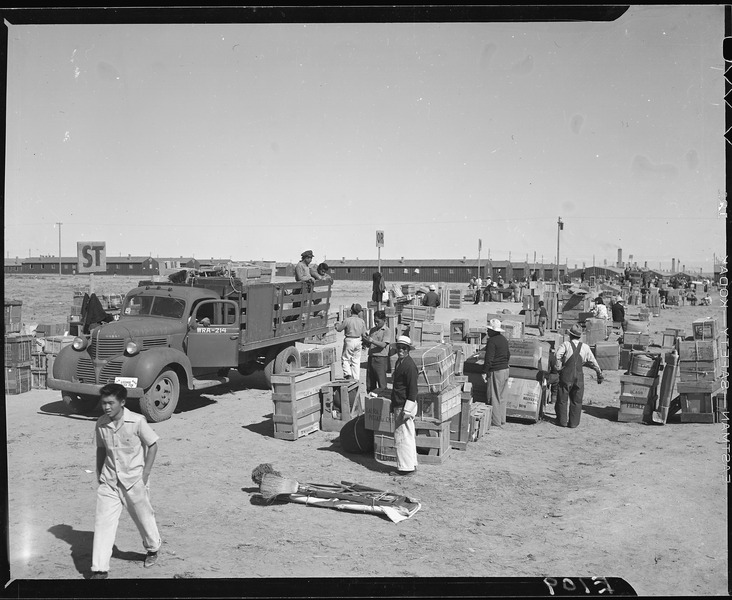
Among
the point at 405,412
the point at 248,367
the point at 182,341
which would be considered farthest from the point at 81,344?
the point at 405,412

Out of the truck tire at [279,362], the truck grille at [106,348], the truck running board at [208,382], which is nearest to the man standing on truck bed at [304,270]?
the truck tire at [279,362]

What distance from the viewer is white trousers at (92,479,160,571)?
5230mm

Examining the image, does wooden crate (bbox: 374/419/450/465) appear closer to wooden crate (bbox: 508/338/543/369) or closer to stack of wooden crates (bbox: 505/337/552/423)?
stack of wooden crates (bbox: 505/337/552/423)

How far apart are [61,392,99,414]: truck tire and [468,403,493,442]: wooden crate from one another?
6529 millimetres

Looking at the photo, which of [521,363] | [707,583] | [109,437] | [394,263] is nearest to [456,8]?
[109,437]

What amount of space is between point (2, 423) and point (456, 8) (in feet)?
17.2

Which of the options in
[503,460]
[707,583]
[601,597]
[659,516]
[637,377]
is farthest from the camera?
[637,377]

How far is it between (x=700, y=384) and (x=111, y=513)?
974 cm

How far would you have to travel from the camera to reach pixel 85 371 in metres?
10.6

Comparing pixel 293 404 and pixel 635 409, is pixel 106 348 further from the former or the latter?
pixel 635 409

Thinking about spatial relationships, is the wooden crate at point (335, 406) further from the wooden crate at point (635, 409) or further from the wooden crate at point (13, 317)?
the wooden crate at point (13, 317)

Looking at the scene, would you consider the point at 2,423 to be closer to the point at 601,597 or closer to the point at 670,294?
the point at 601,597

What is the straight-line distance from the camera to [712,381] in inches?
430

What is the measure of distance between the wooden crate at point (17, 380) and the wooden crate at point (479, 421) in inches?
358
